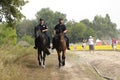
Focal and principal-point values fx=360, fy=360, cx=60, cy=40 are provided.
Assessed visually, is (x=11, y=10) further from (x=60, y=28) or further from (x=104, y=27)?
(x=104, y=27)

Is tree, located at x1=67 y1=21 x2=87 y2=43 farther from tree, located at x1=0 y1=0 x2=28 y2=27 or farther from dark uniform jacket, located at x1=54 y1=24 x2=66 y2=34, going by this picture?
dark uniform jacket, located at x1=54 y1=24 x2=66 y2=34

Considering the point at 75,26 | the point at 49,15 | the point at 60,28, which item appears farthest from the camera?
the point at 49,15

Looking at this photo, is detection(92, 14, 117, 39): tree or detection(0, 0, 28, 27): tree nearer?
detection(0, 0, 28, 27): tree

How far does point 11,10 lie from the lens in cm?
2628

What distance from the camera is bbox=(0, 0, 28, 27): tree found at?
82.8ft

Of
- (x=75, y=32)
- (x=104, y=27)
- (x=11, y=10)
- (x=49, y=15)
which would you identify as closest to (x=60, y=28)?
(x=11, y=10)

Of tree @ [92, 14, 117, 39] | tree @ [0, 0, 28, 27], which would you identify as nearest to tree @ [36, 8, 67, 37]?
tree @ [92, 14, 117, 39]

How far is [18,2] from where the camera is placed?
2545 centimetres

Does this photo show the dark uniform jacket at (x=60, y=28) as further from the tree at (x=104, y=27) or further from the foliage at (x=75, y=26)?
the tree at (x=104, y=27)

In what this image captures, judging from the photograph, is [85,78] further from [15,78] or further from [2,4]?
[2,4]

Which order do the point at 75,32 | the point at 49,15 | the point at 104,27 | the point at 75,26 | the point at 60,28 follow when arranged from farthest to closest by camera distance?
the point at 104,27
the point at 49,15
the point at 75,26
the point at 75,32
the point at 60,28

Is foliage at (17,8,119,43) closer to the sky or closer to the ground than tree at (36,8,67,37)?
closer to the ground

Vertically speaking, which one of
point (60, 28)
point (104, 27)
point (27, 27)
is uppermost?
point (104, 27)

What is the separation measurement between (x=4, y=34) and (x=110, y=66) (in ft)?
132
